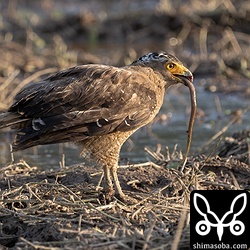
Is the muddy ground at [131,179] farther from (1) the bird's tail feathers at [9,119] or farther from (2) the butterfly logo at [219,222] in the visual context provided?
(1) the bird's tail feathers at [9,119]

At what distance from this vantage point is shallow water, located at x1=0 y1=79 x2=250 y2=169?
9.45 meters

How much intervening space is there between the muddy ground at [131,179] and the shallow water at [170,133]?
34cm

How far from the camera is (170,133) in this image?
1054cm

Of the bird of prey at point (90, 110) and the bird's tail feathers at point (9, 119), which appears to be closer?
the bird of prey at point (90, 110)

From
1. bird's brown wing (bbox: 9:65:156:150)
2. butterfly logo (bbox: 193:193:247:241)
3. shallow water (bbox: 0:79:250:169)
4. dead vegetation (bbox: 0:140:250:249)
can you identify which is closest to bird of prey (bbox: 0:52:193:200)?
bird's brown wing (bbox: 9:65:156:150)

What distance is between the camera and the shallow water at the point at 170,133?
9453mm

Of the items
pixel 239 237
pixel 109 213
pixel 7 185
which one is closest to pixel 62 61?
pixel 7 185

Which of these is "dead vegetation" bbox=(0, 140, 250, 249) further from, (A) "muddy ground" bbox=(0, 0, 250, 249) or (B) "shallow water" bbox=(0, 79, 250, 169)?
(B) "shallow water" bbox=(0, 79, 250, 169)

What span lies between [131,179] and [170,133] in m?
3.20

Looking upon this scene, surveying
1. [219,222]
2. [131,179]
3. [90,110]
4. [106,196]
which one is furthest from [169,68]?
[219,222]

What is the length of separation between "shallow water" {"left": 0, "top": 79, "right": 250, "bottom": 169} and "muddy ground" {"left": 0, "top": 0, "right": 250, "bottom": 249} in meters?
0.34

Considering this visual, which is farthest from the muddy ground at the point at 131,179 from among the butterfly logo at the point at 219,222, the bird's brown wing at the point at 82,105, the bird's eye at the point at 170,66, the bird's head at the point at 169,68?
the bird's eye at the point at 170,66

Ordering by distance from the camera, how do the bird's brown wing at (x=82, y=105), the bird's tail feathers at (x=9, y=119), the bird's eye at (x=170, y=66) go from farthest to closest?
the bird's eye at (x=170, y=66), the bird's tail feathers at (x=9, y=119), the bird's brown wing at (x=82, y=105)

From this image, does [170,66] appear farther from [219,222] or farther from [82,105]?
[219,222]
